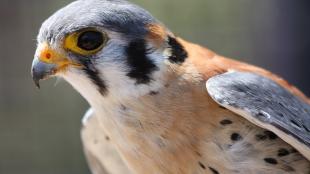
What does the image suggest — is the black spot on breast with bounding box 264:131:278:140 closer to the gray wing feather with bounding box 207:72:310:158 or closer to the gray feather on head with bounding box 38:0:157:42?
the gray wing feather with bounding box 207:72:310:158

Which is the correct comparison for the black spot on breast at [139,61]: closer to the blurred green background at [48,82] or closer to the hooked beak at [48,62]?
the hooked beak at [48,62]

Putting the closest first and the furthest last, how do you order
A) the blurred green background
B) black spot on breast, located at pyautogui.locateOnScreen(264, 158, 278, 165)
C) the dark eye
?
the dark eye < black spot on breast, located at pyautogui.locateOnScreen(264, 158, 278, 165) < the blurred green background

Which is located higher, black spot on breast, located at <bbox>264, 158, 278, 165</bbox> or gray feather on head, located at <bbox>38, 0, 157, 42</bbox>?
gray feather on head, located at <bbox>38, 0, 157, 42</bbox>

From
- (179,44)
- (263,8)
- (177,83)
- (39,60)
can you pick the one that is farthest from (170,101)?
(263,8)

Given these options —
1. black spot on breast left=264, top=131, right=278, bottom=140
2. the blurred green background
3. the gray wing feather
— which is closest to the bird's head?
the gray wing feather

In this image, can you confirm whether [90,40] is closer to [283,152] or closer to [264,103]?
[264,103]

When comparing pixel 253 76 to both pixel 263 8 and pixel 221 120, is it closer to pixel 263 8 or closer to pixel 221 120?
pixel 221 120

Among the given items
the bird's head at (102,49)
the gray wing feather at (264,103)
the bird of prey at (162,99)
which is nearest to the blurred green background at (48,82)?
the gray wing feather at (264,103)
